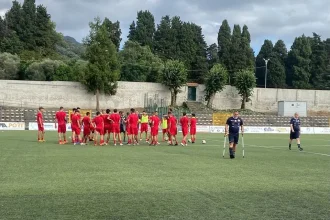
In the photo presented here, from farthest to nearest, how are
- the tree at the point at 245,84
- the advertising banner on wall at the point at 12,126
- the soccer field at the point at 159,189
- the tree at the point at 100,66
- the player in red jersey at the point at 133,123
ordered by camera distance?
the tree at the point at 245,84, the tree at the point at 100,66, the advertising banner on wall at the point at 12,126, the player in red jersey at the point at 133,123, the soccer field at the point at 159,189

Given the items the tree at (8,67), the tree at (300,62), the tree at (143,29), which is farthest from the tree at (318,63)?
the tree at (8,67)

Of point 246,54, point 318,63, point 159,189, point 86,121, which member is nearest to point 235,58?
point 246,54

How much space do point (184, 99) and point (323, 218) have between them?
5530 centimetres

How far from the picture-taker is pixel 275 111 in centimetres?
6581

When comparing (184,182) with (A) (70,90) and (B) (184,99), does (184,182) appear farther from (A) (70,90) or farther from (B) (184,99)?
(B) (184,99)

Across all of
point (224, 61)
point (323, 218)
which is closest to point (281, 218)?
point (323, 218)

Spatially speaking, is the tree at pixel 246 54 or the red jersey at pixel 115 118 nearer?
the red jersey at pixel 115 118

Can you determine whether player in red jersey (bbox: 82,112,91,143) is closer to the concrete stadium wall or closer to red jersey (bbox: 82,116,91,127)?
red jersey (bbox: 82,116,91,127)

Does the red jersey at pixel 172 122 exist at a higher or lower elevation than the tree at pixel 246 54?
lower

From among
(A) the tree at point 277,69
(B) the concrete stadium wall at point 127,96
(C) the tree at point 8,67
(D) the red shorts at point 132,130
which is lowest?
(D) the red shorts at point 132,130

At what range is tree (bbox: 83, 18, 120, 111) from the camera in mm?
55312

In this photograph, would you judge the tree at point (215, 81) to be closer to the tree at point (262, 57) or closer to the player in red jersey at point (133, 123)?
the tree at point (262, 57)

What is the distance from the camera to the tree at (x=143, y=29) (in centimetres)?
9175

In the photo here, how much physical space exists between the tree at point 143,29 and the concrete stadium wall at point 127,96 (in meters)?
31.1
